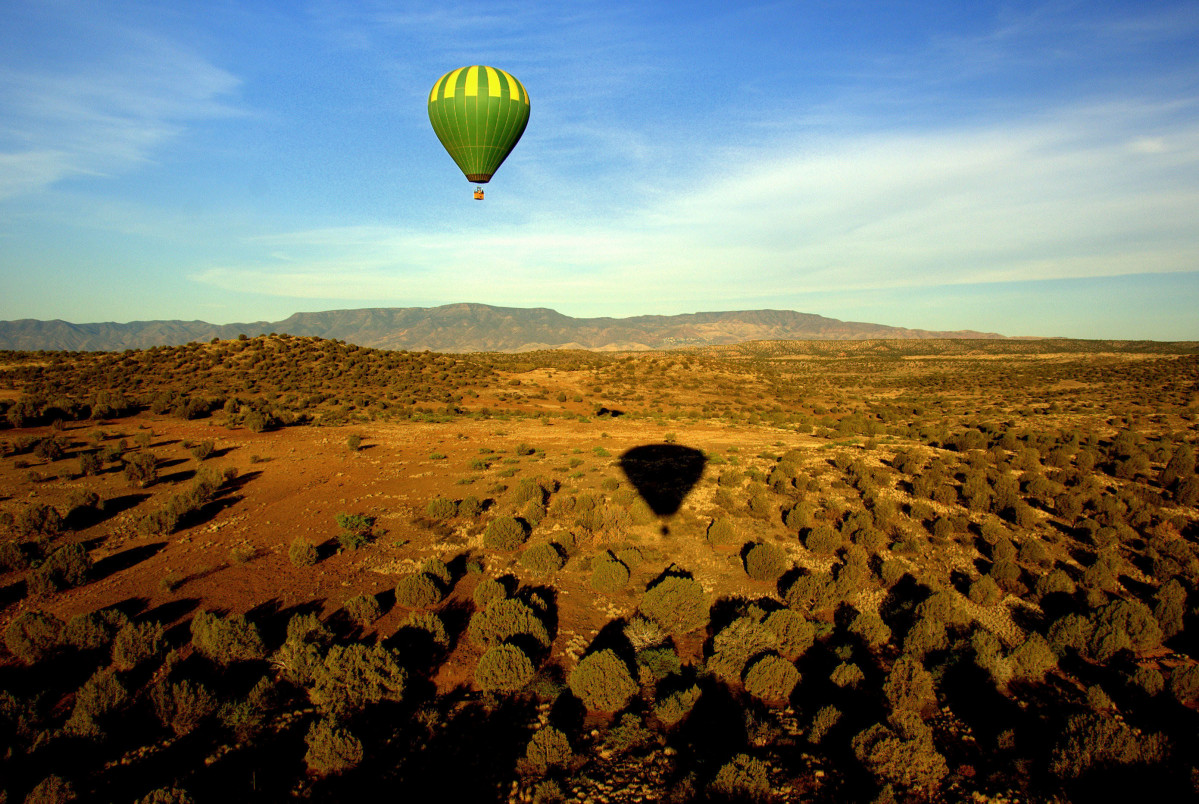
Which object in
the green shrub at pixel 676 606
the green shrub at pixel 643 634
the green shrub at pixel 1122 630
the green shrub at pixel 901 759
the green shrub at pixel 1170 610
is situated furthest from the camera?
the green shrub at pixel 676 606

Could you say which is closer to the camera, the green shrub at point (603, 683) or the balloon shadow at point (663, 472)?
the green shrub at point (603, 683)

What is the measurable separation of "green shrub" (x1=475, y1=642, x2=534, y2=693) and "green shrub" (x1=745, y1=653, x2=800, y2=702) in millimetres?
3972

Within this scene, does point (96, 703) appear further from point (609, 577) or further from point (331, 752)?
point (609, 577)

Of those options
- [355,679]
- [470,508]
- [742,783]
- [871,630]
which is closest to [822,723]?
[742,783]

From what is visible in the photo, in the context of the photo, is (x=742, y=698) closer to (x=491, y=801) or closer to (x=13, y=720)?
(x=491, y=801)

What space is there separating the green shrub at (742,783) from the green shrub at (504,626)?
14.2 ft

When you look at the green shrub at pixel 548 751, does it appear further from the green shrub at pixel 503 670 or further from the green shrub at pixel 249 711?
the green shrub at pixel 249 711

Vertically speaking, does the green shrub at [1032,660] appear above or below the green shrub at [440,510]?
below

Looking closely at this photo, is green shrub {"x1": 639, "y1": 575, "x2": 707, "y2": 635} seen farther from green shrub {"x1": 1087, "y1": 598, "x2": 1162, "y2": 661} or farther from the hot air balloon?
the hot air balloon

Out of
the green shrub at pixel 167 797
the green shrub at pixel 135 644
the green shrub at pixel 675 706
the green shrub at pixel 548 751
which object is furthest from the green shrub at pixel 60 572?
the green shrub at pixel 675 706

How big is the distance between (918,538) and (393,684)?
1405cm

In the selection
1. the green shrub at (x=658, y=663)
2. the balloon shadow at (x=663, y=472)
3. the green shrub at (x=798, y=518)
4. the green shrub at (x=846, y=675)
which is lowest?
the green shrub at (x=658, y=663)

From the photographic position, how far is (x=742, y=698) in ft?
28.8

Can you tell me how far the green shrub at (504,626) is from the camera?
9781 millimetres
